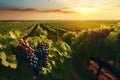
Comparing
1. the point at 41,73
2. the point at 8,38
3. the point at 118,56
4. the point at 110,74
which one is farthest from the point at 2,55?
the point at 110,74

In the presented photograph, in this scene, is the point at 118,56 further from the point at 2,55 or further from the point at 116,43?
Result: the point at 2,55

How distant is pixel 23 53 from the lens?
8.34ft

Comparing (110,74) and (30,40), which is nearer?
(30,40)

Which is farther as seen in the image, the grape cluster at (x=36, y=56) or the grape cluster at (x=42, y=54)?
the grape cluster at (x=42, y=54)

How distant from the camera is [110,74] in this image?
20.3 feet

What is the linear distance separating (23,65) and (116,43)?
8.84 feet

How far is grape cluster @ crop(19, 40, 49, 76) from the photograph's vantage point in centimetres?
254

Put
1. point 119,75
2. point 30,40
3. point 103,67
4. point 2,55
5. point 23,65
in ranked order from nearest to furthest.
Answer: point 2,55 → point 23,65 → point 30,40 → point 119,75 → point 103,67

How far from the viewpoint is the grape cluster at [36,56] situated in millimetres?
2539

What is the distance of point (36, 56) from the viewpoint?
2.68 metres

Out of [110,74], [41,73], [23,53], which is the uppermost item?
[23,53]

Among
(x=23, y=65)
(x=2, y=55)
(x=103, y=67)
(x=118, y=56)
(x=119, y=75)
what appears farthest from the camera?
(x=103, y=67)

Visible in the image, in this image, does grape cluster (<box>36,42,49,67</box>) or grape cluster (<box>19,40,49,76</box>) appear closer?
grape cluster (<box>19,40,49,76</box>)

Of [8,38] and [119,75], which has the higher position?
[8,38]
